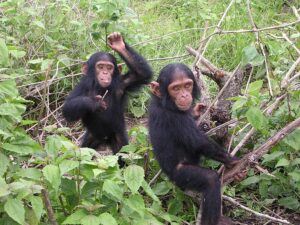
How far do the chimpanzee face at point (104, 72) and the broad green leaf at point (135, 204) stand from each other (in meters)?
2.15

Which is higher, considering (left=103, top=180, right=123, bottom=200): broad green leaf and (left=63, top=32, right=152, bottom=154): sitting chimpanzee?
(left=63, top=32, right=152, bottom=154): sitting chimpanzee

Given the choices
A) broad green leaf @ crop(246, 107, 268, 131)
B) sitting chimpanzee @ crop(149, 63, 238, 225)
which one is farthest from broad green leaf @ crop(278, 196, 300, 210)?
broad green leaf @ crop(246, 107, 268, 131)

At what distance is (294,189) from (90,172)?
7.25ft

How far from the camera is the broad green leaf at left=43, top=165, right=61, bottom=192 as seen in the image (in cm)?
312

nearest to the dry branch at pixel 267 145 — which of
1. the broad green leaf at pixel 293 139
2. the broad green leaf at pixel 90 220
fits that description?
the broad green leaf at pixel 293 139

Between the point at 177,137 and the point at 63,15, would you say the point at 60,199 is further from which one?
the point at 63,15

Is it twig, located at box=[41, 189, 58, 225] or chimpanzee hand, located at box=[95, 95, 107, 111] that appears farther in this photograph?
chimpanzee hand, located at box=[95, 95, 107, 111]

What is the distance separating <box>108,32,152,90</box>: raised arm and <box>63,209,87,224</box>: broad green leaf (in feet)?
8.28

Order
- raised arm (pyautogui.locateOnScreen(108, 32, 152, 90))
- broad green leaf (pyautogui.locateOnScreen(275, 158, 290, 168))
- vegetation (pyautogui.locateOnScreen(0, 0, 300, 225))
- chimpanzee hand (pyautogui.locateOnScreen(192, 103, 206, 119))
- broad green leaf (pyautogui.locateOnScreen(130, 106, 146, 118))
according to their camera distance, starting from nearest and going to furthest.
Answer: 1. vegetation (pyautogui.locateOnScreen(0, 0, 300, 225))
2. broad green leaf (pyautogui.locateOnScreen(275, 158, 290, 168))
3. chimpanzee hand (pyautogui.locateOnScreen(192, 103, 206, 119))
4. raised arm (pyautogui.locateOnScreen(108, 32, 152, 90))
5. broad green leaf (pyautogui.locateOnScreen(130, 106, 146, 118))

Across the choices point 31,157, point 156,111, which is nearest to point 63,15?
point 156,111

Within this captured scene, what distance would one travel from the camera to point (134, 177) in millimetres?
3336

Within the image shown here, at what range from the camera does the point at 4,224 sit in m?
3.25

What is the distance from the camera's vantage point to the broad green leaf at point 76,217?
321cm

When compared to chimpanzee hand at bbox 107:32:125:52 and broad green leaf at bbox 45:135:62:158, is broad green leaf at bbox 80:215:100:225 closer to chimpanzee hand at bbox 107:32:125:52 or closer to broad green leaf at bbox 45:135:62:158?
broad green leaf at bbox 45:135:62:158
